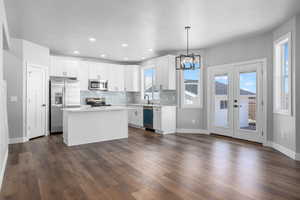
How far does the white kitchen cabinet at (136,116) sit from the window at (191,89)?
1.75m

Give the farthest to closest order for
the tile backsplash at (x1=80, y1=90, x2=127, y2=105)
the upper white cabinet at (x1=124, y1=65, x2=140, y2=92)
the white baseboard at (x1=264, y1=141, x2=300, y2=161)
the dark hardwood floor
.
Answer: the upper white cabinet at (x1=124, y1=65, x2=140, y2=92) → the tile backsplash at (x1=80, y1=90, x2=127, y2=105) → the white baseboard at (x1=264, y1=141, x2=300, y2=161) → the dark hardwood floor

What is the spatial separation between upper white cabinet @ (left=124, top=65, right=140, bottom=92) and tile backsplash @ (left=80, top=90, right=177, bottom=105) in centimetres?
43

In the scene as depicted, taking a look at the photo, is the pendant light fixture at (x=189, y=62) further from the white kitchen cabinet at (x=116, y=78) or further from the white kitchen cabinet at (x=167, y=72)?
the white kitchen cabinet at (x=116, y=78)

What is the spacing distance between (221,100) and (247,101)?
0.77 m

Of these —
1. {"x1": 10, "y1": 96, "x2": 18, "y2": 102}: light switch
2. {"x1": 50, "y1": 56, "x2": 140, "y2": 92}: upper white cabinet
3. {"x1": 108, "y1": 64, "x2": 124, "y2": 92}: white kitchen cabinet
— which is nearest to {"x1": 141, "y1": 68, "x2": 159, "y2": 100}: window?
{"x1": 50, "y1": 56, "x2": 140, "y2": 92}: upper white cabinet

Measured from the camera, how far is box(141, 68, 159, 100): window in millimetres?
7475

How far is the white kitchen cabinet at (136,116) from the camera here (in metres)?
7.36

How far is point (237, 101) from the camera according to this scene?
18.1ft

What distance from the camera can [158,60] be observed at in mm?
6902

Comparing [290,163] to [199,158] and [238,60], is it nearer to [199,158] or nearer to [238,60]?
[199,158]

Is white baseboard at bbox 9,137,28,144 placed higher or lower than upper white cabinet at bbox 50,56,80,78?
lower

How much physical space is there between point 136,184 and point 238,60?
14.6 ft

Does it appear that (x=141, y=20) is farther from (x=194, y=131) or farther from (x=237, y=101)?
(x=194, y=131)

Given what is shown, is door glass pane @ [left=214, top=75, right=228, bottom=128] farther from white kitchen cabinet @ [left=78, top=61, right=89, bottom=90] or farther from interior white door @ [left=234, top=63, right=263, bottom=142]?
white kitchen cabinet @ [left=78, top=61, right=89, bottom=90]
